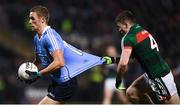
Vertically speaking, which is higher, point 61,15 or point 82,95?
point 61,15

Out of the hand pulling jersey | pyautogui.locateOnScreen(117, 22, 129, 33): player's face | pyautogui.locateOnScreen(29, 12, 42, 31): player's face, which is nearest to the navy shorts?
pyautogui.locateOnScreen(29, 12, 42, 31): player's face

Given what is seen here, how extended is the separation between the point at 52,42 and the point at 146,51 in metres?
1.39

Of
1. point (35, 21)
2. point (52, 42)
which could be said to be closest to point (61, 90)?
point (52, 42)

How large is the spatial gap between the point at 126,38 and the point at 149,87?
1.05m

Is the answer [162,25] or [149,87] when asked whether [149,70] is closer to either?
[149,87]

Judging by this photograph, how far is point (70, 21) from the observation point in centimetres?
2091

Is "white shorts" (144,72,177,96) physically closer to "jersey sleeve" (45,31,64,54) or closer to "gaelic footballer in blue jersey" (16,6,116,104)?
"gaelic footballer in blue jersey" (16,6,116,104)

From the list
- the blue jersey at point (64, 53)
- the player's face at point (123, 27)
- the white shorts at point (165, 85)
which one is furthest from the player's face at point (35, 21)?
the white shorts at point (165, 85)

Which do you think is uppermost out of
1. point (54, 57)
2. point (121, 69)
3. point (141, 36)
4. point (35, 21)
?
point (35, 21)

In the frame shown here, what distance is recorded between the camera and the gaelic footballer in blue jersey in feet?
31.2

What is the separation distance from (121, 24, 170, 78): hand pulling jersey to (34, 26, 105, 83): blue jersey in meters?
0.61

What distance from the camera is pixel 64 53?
9.75 meters

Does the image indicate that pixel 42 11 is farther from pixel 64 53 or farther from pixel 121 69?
pixel 121 69

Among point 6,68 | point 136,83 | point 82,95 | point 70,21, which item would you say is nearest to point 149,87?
point 136,83
